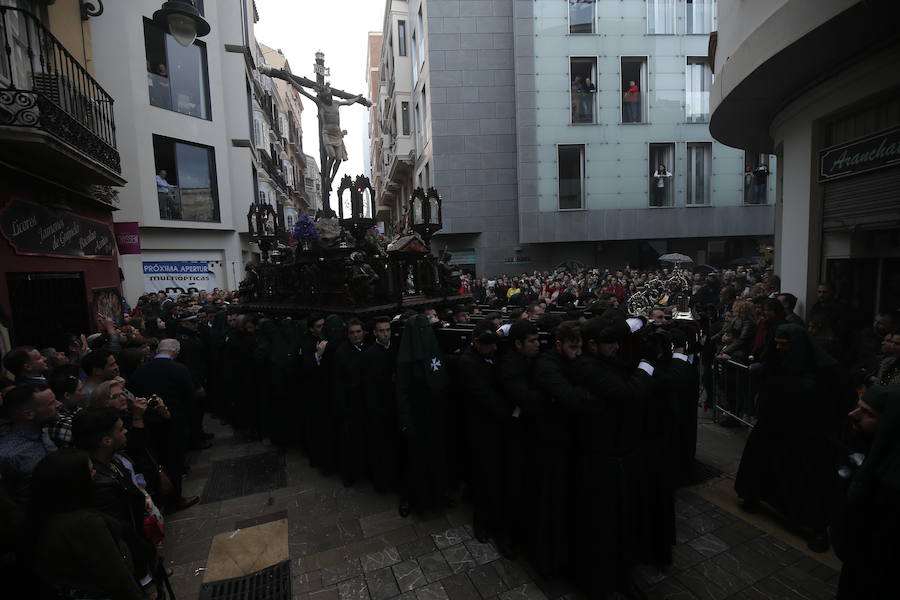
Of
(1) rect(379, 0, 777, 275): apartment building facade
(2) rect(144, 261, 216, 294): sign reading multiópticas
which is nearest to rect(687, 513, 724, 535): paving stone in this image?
(2) rect(144, 261, 216, 294): sign reading multiópticas

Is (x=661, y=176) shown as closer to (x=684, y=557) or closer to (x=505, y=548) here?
(x=684, y=557)

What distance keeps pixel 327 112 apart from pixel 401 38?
20.6 meters

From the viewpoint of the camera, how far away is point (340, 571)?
390 cm

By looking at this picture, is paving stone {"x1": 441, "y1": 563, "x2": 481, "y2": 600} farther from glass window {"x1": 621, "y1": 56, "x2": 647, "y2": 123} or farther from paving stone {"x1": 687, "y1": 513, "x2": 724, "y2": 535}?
glass window {"x1": 621, "y1": 56, "x2": 647, "y2": 123}

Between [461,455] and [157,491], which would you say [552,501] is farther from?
[157,491]

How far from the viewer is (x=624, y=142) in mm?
21859

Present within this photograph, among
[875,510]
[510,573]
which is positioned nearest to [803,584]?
[875,510]

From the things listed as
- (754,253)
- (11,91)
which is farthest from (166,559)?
(754,253)

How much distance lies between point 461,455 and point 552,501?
1.75 meters

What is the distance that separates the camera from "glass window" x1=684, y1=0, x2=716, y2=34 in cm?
2114

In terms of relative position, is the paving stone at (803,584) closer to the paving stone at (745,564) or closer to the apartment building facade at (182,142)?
the paving stone at (745,564)

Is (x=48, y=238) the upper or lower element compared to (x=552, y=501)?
Answer: upper

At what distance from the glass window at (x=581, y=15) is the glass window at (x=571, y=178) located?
5634 millimetres

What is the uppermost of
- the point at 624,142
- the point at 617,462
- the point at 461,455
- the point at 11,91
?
the point at 624,142
